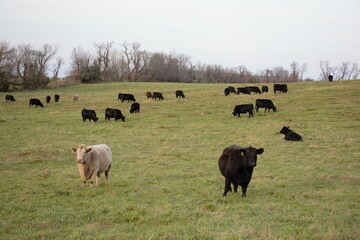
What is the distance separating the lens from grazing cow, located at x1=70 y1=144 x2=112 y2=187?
11484mm

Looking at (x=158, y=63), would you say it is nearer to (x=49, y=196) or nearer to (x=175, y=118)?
(x=175, y=118)

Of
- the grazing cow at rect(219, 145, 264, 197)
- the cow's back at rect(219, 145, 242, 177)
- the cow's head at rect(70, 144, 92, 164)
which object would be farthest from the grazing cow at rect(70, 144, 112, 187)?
the grazing cow at rect(219, 145, 264, 197)

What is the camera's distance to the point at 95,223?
26.0 feet

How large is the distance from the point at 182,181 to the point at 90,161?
3207mm

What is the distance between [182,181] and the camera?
41.6ft

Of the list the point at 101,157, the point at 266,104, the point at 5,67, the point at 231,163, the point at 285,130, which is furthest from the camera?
the point at 5,67

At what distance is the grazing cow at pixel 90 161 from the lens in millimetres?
11484

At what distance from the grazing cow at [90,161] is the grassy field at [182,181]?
0.45m

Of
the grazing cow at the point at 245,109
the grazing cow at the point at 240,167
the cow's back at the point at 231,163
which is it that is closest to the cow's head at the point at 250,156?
the grazing cow at the point at 240,167

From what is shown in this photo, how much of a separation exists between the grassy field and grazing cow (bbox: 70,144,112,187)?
17.9 inches

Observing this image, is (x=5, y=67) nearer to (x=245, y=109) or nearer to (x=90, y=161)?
(x=245, y=109)

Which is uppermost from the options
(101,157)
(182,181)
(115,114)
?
(101,157)

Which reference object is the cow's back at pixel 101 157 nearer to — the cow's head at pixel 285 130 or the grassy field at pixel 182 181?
the grassy field at pixel 182 181

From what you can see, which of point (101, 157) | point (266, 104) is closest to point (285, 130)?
point (266, 104)
